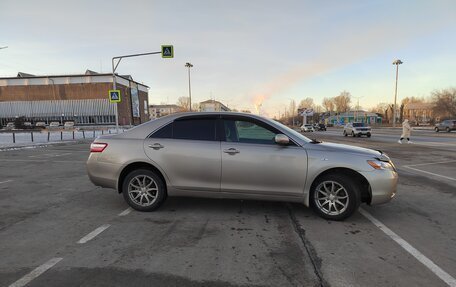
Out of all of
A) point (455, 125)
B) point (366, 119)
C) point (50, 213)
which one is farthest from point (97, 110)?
point (366, 119)

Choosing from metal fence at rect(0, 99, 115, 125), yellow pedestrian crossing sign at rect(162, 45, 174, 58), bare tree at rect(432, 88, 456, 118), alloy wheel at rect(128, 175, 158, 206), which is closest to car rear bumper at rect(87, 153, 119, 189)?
alloy wheel at rect(128, 175, 158, 206)

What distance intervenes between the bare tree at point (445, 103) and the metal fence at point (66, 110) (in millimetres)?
83466

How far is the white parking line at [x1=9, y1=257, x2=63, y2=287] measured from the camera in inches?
121

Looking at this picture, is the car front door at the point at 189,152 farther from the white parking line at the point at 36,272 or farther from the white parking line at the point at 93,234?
the white parking line at the point at 36,272

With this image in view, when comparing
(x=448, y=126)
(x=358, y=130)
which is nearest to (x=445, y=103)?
(x=448, y=126)

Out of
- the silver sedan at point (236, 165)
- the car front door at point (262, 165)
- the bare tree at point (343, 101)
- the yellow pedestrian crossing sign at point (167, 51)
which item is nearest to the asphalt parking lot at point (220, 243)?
the silver sedan at point (236, 165)

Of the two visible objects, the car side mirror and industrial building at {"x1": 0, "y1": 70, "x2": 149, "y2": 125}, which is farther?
industrial building at {"x1": 0, "y1": 70, "x2": 149, "y2": 125}

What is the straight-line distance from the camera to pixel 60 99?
7781 cm

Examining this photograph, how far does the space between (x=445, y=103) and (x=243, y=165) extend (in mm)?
91601

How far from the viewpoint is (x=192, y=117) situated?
5.39 meters

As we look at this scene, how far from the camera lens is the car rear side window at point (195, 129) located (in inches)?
205

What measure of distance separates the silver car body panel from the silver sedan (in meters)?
0.02

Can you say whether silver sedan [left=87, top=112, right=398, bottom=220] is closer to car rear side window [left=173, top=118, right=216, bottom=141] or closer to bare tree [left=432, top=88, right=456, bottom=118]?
car rear side window [left=173, top=118, right=216, bottom=141]

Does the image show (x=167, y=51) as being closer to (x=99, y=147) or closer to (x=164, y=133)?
(x=99, y=147)
